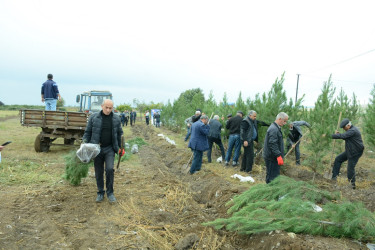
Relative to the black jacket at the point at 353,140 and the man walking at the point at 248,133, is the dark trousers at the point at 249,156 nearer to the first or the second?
the man walking at the point at 248,133

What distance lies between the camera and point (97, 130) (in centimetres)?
548

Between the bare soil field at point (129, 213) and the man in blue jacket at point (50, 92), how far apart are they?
326 centimetres

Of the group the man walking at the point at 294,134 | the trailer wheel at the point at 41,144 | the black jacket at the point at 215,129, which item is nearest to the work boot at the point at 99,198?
the black jacket at the point at 215,129

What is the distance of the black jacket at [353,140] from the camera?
7.47m

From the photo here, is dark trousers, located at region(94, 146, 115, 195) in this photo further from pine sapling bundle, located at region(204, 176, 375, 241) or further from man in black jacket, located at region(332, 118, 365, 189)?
man in black jacket, located at region(332, 118, 365, 189)

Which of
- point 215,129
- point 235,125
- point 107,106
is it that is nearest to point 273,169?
point 107,106

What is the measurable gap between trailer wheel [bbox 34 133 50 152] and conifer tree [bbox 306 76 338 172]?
9.37 meters

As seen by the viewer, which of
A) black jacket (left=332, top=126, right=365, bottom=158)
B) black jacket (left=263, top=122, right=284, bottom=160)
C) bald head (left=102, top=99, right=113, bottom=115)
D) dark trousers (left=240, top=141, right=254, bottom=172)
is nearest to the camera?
bald head (left=102, top=99, right=113, bottom=115)

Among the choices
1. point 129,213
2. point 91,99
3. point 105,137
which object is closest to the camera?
point 129,213

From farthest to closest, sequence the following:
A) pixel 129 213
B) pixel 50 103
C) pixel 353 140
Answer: pixel 50 103
pixel 353 140
pixel 129 213

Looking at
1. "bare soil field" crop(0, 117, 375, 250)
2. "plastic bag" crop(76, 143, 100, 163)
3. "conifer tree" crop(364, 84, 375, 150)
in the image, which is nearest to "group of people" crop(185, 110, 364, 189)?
"bare soil field" crop(0, 117, 375, 250)

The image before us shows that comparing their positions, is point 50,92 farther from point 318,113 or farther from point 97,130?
point 318,113

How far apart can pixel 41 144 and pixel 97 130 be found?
273 inches

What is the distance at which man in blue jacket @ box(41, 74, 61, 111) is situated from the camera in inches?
432
